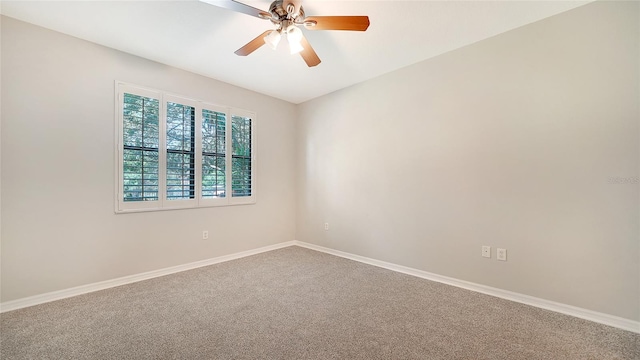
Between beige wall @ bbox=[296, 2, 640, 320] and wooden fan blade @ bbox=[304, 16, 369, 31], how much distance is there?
61.3 inches

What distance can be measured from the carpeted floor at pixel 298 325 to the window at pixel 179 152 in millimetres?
1078

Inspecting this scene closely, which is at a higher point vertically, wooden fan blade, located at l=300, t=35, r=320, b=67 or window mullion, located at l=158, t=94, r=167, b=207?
wooden fan blade, located at l=300, t=35, r=320, b=67

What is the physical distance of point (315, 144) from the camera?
4391 mm

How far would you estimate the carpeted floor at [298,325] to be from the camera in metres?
1.69

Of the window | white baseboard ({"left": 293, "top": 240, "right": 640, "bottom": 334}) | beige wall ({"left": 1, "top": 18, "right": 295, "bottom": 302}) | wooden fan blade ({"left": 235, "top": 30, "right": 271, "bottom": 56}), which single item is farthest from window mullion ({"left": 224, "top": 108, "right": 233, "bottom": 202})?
white baseboard ({"left": 293, "top": 240, "right": 640, "bottom": 334})

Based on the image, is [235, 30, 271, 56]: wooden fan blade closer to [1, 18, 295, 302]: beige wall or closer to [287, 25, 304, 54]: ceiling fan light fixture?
[287, 25, 304, 54]: ceiling fan light fixture

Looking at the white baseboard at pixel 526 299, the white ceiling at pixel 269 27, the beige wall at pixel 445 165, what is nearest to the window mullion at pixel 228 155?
the beige wall at pixel 445 165

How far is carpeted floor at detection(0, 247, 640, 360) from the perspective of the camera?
1.69 metres

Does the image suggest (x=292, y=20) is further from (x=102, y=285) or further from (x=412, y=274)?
(x=102, y=285)

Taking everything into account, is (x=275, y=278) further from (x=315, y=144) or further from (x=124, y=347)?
(x=315, y=144)

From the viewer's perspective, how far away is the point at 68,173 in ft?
8.32

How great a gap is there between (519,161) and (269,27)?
8.93ft

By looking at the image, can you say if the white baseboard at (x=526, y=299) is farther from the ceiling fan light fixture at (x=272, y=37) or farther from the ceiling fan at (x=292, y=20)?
the ceiling fan light fixture at (x=272, y=37)

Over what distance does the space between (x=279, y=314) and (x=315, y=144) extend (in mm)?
2851
